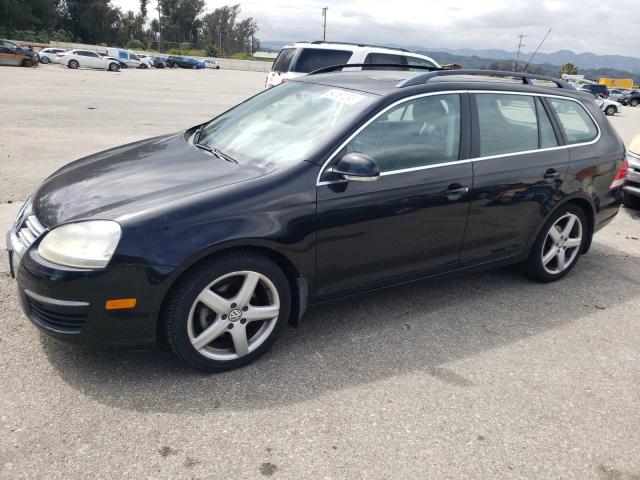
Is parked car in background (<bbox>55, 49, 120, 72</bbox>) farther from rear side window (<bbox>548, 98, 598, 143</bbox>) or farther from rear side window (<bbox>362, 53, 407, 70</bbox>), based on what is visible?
rear side window (<bbox>548, 98, 598, 143</bbox>)

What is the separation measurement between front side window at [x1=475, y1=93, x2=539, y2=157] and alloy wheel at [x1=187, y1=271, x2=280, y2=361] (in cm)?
191

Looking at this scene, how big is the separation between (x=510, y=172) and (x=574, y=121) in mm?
1068

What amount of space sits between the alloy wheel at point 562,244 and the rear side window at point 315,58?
7706 mm

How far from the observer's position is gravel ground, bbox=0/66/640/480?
98.8 inches

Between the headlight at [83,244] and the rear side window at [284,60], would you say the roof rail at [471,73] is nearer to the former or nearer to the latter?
the headlight at [83,244]

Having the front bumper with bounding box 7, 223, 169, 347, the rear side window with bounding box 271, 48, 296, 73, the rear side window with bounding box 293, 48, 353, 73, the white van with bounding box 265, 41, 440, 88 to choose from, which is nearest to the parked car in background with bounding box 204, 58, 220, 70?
the rear side window with bounding box 271, 48, 296, 73

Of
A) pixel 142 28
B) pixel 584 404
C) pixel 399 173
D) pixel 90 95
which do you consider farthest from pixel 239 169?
pixel 142 28

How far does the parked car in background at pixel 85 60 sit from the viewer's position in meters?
41.2

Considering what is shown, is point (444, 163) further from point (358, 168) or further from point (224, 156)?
point (224, 156)

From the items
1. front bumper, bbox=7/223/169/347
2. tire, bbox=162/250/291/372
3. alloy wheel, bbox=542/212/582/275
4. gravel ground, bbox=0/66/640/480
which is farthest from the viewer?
alloy wheel, bbox=542/212/582/275

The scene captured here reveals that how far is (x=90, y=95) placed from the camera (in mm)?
18672

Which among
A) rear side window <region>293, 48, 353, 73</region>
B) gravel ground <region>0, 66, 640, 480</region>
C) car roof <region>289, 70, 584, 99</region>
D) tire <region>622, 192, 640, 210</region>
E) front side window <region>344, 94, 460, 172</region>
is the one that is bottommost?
gravel ground <region>0, 66, 640, 480</region>

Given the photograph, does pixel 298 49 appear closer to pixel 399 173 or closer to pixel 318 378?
pixel 399 173

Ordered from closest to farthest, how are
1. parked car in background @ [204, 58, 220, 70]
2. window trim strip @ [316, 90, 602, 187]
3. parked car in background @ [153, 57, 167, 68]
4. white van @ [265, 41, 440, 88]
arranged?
1. window trim strip @ [316, 90, 602, 187]
2. white van @ [265, 41, 440, 88]
3. parked car in background @ [153, 57, 167, 68]
4. parked car in background @ [204, 58, 220, 70]
